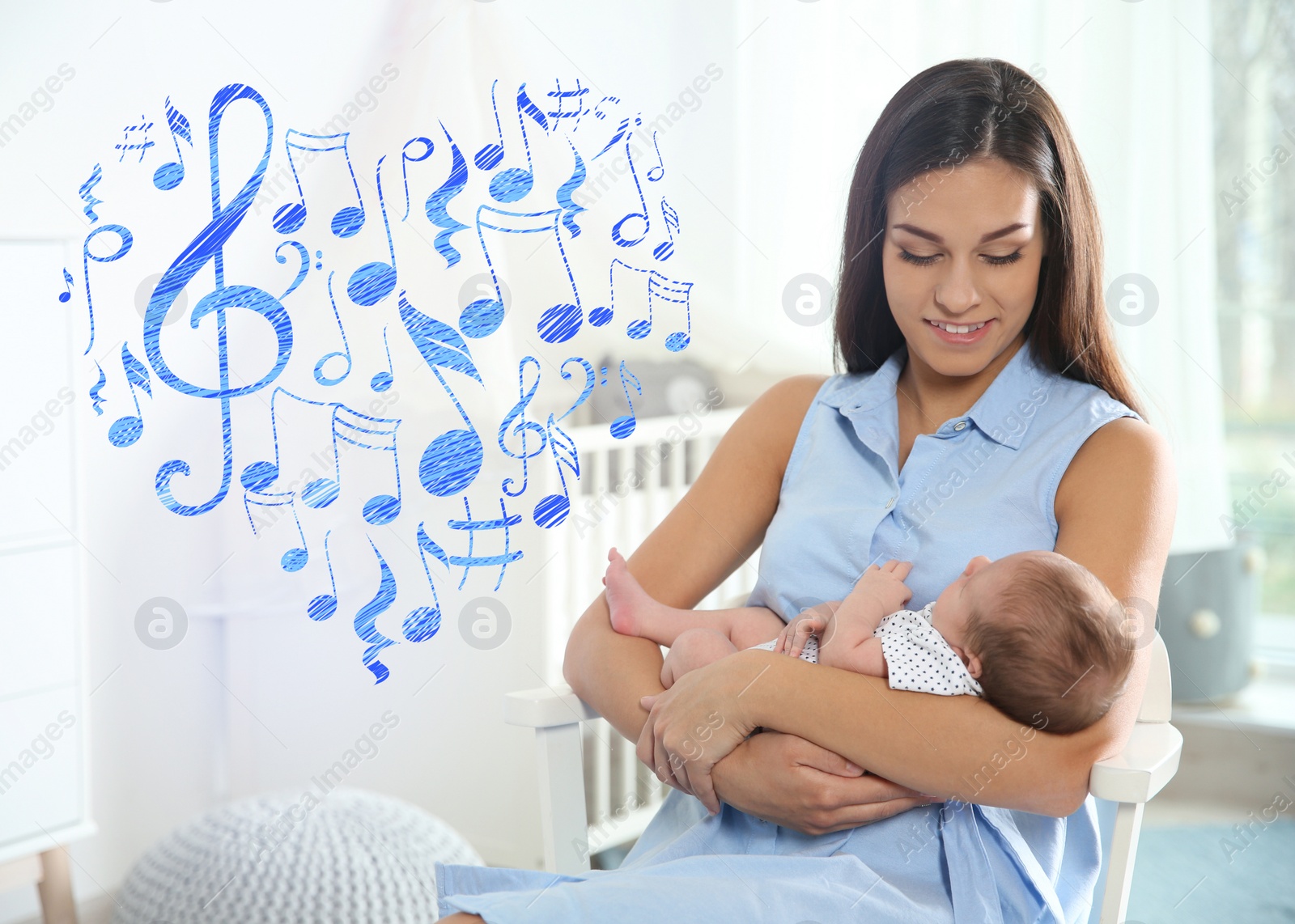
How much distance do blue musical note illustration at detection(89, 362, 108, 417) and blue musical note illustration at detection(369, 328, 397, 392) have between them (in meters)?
0.42

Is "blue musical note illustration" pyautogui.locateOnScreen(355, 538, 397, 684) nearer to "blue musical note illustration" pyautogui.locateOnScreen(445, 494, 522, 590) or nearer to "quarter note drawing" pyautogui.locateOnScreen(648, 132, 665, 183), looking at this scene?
"blue musical note illustration" pyautogui.locateOnScreen(445, 494, 522, 590)

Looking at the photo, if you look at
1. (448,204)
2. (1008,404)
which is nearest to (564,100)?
(448,204)

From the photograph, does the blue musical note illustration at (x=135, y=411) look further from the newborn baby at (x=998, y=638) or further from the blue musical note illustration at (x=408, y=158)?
the newborn baby at (x=998, y=638)

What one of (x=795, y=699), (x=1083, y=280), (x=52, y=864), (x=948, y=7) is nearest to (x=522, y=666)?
(x=52, y=864)

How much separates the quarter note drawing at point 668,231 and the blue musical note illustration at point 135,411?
0.99 m

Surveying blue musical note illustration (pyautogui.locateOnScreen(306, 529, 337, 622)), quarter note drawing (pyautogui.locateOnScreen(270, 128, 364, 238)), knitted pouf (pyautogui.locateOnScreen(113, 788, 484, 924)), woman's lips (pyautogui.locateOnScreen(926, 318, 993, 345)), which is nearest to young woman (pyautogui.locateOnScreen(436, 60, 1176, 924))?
woman's lips (pyautogui.locateOnScreen(926, 318, 993, 345))

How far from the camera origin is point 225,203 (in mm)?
1771

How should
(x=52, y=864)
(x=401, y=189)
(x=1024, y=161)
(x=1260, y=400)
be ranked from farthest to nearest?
(x=1260, y=400) < (x=401, y=189) < (x=52, y=864) < (x=1024, y=161)

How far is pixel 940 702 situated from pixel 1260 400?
231 centimetres

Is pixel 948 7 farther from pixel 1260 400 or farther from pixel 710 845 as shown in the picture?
pixel 710 845

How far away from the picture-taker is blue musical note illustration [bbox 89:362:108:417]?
170cm

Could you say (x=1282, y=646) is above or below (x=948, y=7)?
below

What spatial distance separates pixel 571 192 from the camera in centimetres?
204

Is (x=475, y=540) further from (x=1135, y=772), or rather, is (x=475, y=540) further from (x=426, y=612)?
(x=1135, y=772)
